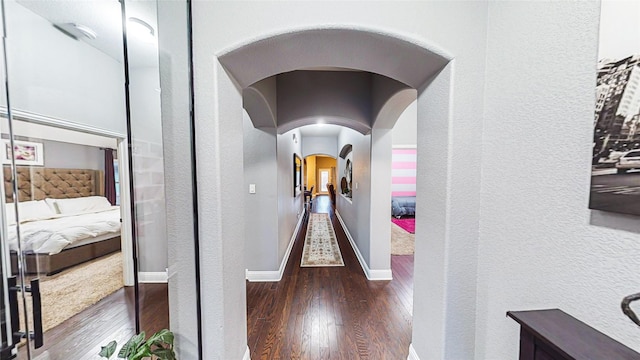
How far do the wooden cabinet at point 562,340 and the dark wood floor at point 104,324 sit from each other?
1.81 meters

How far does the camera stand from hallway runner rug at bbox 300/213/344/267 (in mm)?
3903

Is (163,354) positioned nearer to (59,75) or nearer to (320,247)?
(59,75)

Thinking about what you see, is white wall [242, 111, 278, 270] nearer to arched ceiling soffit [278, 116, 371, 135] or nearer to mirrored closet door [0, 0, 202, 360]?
arched ceiling soffit [278, 116, 371, 135]

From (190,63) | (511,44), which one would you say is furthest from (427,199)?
(190,63)

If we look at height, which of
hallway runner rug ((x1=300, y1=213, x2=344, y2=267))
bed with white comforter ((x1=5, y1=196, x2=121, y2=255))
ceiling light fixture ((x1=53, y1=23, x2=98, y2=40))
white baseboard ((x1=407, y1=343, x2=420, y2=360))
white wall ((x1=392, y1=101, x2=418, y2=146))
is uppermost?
white wall ((x1=392, y1=101, x2=418, y2=146))

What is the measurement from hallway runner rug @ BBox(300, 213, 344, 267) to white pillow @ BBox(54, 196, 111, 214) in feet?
9.35

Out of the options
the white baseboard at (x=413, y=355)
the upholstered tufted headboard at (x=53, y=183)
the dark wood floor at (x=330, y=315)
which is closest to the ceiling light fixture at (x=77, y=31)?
the upholstered tufted headboard at (x=53, y=183)

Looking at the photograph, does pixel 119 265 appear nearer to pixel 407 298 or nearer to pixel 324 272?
pixel 324 272

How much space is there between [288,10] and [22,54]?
133 centimetres

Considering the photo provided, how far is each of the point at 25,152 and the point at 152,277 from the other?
0.87 metres

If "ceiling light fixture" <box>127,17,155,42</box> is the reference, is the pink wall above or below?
below

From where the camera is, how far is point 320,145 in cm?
851

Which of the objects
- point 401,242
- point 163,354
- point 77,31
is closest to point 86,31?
point 77,31

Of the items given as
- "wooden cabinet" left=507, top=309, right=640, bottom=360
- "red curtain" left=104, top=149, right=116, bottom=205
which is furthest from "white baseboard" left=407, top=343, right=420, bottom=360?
"red curtain" left=104, top=149, right=116, bottom=205
